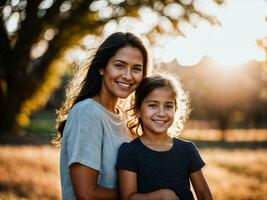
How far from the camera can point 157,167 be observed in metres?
3.57

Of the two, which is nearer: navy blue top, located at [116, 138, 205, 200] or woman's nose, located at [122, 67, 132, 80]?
navy blue top, located at [116, 138, 205, 200]

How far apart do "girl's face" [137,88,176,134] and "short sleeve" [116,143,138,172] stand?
0.99 feet

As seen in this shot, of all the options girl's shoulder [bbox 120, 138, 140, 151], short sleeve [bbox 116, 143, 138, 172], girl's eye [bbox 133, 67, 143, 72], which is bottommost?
short sleeve [bbox 116, 143, 138, 172]

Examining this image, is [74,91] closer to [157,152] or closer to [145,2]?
[157,152]

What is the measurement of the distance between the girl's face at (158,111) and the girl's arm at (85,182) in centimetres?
68

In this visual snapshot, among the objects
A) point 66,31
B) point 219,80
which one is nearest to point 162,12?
point 66,31

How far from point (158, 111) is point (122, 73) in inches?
17.0

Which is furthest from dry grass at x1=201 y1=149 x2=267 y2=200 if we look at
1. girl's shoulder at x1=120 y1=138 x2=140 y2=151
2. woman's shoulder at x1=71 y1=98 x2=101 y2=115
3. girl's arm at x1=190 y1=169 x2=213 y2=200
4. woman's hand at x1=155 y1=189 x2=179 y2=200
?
woman's shoulder at x1=71 y1=98 x2=101 y2=115

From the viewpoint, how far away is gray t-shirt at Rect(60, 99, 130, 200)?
3.29 metres

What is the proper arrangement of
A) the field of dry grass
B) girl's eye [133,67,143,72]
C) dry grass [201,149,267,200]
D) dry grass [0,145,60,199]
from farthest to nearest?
1. dry grass [201,149,267,200]
2. the field of dry grass
3. dry grass [0,145,60,199]
4. girl's eye [133,67,143,72]

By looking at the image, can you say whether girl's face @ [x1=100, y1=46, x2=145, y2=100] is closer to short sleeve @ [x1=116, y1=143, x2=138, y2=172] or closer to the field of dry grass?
short sleeve @ [x1=116, y1=143, x2=138, y2=172]

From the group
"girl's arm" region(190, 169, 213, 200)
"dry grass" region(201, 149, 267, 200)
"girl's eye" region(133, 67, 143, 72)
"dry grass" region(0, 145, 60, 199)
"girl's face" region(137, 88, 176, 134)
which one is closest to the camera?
"girl's arm" region(190, 169, 213, 200)

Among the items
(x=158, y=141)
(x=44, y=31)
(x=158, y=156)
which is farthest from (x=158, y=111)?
(x=44, y=31)

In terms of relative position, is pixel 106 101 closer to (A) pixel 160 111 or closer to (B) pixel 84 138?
(A) pixel 160 111
